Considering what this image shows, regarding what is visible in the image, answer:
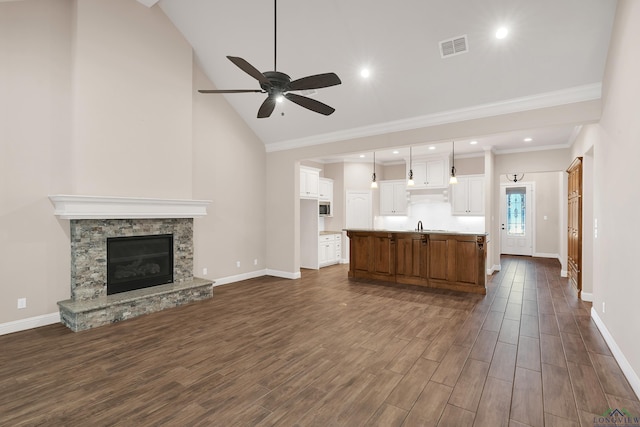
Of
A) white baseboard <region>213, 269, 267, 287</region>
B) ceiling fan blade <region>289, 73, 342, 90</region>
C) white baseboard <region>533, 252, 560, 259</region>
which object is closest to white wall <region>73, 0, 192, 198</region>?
white baseboard <region>213, 269, 267, 287</region>

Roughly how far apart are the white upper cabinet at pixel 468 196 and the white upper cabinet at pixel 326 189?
3.32m

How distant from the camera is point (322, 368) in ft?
9.46

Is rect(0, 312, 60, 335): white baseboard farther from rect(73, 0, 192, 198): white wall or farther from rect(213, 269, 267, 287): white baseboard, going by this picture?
rect(213, 269, 267, 287): white baseboard

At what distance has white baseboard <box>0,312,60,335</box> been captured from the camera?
3777 mm

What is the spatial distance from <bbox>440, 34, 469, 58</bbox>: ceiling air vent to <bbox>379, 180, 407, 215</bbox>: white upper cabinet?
206 inches

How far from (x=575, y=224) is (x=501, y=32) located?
435 centimetres

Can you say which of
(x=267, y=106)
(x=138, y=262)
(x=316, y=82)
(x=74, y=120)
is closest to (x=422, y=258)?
(x=267, y=106)

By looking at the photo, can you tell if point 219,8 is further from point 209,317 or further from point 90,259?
point 209,317

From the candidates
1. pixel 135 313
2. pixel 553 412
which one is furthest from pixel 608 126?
pixel 135 313

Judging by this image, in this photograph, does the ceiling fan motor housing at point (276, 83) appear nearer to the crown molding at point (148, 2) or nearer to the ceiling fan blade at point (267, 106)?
the ceiling fan blade at point (267, 106)

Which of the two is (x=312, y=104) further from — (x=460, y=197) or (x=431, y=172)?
(x=460, y=197)

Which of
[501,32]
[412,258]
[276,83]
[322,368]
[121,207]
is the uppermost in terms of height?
[501,32]

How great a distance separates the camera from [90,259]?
14.1ft

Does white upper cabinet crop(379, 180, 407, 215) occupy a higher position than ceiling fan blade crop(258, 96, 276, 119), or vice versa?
ceiling fan blade crop(258, 96, 276, 119)
